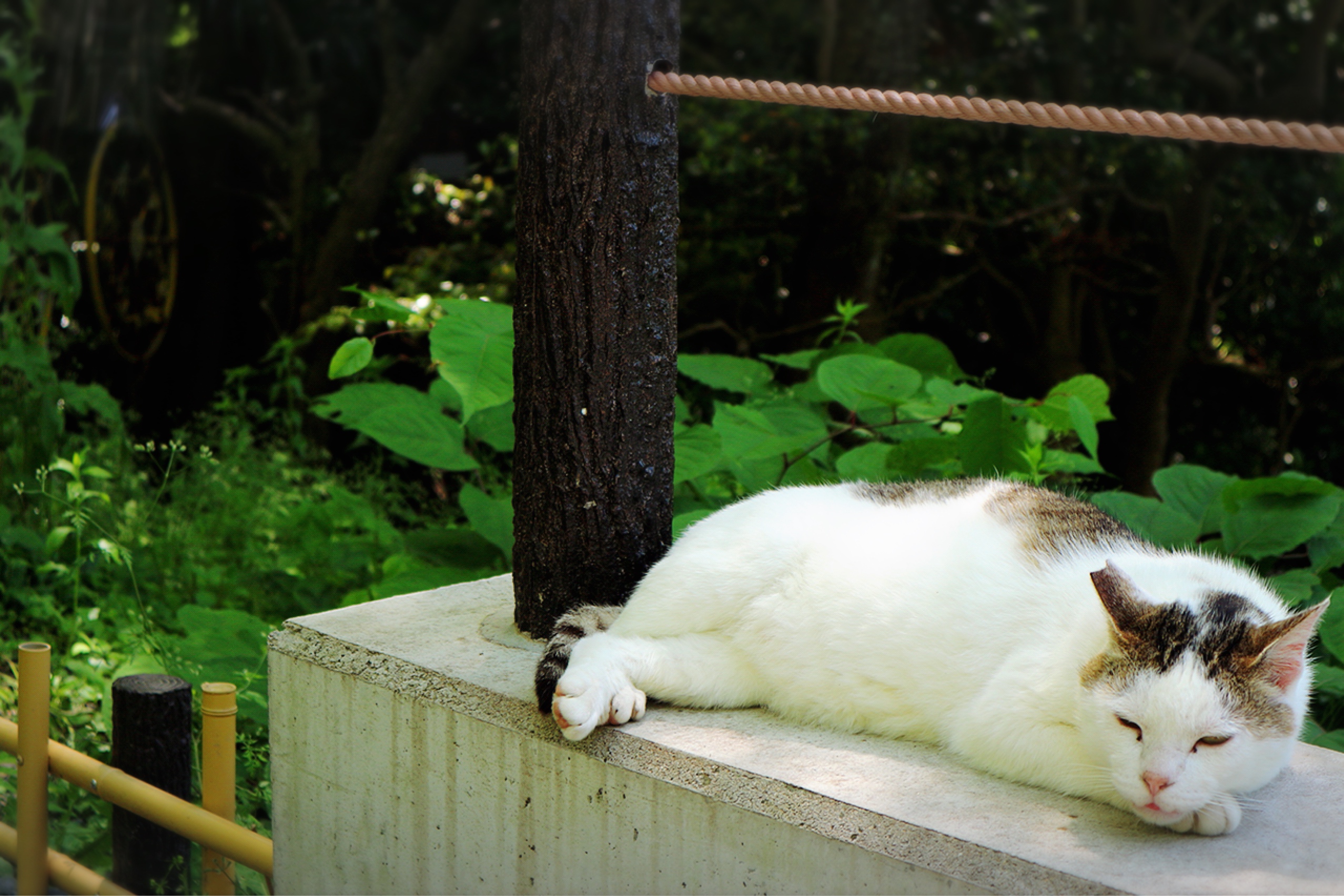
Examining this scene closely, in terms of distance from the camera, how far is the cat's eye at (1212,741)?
1.47 metres

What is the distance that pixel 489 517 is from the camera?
280 cm

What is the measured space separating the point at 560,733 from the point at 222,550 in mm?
2862

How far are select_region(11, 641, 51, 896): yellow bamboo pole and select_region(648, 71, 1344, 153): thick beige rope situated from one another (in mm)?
1714

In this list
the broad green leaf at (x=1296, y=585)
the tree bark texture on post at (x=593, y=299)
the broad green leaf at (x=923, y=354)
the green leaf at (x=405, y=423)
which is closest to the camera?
the tree bark texture on post at (x=593, y=299)

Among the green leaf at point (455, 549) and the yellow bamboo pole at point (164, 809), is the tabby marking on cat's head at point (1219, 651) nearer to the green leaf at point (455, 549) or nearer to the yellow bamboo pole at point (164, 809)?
the yellow bamboo pole at point (164, 809)

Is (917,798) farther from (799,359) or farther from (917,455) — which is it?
(799,359)

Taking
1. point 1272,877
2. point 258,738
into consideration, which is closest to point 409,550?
point 258,738

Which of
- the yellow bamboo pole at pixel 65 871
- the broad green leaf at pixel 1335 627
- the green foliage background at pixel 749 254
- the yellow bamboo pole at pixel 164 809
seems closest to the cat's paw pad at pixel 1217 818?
the broad green leaf at pixel 1335 627

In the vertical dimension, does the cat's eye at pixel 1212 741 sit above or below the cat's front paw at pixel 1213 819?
above

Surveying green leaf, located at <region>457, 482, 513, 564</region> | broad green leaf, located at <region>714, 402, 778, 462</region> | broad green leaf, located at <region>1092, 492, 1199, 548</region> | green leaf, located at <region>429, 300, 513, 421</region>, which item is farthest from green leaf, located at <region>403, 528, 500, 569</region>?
broad green leaf, located at <region>1092, 492, 1199, 548</region>

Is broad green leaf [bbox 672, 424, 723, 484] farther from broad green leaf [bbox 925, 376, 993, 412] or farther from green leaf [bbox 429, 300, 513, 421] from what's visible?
broad green leaf [bbox 925, 376, 993, 412]

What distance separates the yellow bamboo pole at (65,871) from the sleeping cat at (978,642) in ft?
3.84

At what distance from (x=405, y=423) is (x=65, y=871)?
1.21 m

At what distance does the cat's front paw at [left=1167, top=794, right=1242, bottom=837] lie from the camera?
1.48 metres
